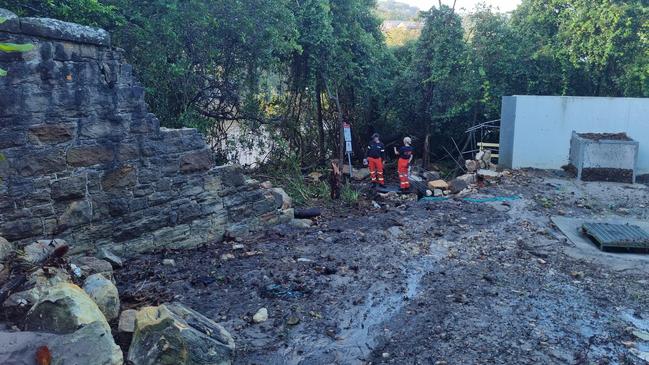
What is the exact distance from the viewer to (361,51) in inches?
490

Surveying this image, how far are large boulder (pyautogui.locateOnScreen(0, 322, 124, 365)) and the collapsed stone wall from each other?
1.89m

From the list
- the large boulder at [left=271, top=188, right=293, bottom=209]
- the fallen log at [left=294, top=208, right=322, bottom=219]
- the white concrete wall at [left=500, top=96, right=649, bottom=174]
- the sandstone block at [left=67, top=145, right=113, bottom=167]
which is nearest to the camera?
the sandstone block at [left=67, top=145, right=113, bottom=167]

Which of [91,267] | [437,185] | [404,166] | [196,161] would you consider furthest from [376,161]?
[91,267]

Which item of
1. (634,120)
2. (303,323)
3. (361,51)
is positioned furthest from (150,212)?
(634,120)

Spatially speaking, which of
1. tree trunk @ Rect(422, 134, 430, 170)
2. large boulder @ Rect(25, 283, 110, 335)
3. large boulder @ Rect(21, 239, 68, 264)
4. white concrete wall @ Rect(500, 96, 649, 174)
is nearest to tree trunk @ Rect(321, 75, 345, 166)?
tree trunk @ Rect(422, 134, 430, 170)

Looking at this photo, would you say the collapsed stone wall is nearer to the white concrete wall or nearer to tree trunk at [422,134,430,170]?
tree trunk at [422,134,430,170]

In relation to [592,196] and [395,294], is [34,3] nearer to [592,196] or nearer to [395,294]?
[395,294]

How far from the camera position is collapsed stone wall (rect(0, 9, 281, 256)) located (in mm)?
4578

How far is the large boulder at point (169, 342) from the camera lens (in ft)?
10.8

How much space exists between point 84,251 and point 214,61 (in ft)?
16.0

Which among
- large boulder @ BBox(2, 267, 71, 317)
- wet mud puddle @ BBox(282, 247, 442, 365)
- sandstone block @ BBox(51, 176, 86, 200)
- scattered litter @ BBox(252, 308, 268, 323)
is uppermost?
sandstone block @ BBox(51, 176, 86, 200)

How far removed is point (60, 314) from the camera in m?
3.17

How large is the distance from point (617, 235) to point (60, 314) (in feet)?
23.4

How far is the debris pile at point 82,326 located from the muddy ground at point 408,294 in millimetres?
517
